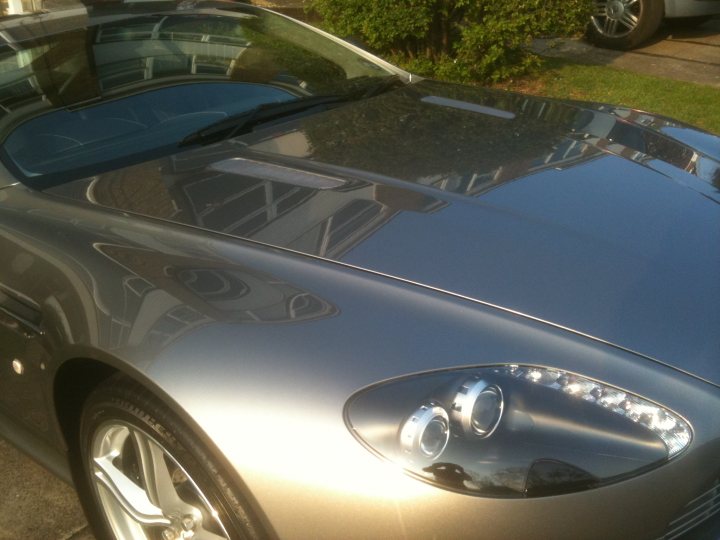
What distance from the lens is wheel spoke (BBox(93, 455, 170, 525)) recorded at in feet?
8.14

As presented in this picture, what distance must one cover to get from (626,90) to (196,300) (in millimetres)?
5988

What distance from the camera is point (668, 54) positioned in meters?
8.88

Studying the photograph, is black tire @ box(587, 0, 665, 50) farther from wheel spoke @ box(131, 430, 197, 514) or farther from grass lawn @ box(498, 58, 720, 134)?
wheel spoke @ box(131, 430, 197, 514)

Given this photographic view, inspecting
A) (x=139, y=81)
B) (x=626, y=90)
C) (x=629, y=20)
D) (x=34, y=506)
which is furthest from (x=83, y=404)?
(x=629, y=20)

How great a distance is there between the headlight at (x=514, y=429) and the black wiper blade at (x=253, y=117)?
151cm

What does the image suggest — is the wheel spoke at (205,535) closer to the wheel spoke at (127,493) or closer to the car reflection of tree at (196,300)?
the wheel spoke at (127,493)

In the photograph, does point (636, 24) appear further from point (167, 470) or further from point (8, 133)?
point (167, 470)

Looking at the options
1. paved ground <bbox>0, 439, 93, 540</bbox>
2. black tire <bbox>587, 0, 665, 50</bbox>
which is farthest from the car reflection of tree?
black tire <bbox>587, 0, 665, 50</bbox>

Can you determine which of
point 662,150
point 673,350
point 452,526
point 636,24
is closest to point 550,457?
point 452,526

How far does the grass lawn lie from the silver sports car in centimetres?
352

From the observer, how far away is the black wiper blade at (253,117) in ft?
10.4

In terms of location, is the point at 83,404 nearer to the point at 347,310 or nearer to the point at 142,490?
the point at 142,490

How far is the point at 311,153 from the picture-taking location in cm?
300

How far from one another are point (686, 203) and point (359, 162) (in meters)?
1.01
